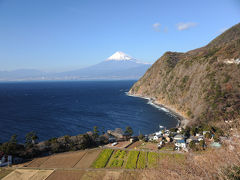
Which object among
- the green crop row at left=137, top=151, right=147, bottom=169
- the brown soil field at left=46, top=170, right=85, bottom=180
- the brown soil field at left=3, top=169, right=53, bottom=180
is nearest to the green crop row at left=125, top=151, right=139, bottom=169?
the green crop row at left=137, top=151, right=147, bottom=169

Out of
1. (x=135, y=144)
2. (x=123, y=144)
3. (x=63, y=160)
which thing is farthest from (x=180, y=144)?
(x=63, y=160)

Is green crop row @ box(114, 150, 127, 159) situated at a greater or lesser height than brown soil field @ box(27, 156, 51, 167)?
lesser

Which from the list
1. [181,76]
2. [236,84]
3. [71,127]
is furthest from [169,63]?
[71,127]

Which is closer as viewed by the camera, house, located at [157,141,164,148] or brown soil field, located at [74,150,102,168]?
brown soil field, located at [74,150,102,168]

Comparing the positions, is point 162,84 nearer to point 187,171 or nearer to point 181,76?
point 181,76

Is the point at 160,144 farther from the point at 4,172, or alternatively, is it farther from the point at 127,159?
the point at 4,172

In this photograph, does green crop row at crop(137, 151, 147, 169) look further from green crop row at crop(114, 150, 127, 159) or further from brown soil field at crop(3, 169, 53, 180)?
brown soil field at crop(3, 169, 53, 180)
